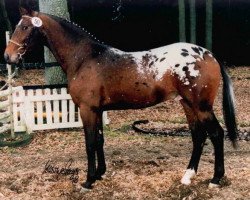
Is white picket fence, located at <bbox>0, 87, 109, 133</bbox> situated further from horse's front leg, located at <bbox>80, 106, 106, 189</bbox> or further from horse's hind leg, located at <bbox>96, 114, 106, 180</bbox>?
horse's front leg, located at <bbox>80, 106, 106, 189</bbox>

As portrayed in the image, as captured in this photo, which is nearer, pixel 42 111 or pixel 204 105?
pixel 204 105

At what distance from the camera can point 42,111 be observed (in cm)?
975

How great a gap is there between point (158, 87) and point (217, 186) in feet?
5.58

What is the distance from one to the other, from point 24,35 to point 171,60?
7.07 feet

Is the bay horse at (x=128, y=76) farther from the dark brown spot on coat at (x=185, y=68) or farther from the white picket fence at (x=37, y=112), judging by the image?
the white picket fence at (x=37, y=112)

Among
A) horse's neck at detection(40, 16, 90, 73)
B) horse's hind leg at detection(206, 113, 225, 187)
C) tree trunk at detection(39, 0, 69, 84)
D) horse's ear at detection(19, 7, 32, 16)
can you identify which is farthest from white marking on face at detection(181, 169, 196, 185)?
tree trunk at detection(39, 0, 69, 84)

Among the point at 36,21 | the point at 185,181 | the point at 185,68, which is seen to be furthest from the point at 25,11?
the point at 185,181

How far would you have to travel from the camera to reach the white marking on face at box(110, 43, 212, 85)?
19.0 ft

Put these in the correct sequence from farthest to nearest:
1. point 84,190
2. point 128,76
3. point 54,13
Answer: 1. point 54,13
2. point 84,190
3. point 128,76

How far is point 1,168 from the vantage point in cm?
731

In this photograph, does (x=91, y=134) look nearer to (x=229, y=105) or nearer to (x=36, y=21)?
(x=36, y=21)

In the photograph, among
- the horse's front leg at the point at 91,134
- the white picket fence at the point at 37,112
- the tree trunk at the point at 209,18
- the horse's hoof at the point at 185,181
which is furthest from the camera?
the tree trunk at the point at 209,18

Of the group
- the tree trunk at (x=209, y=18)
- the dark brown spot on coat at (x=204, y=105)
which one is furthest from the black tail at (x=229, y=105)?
the tree trunk at (x=209, y=18)

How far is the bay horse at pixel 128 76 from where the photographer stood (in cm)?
580
